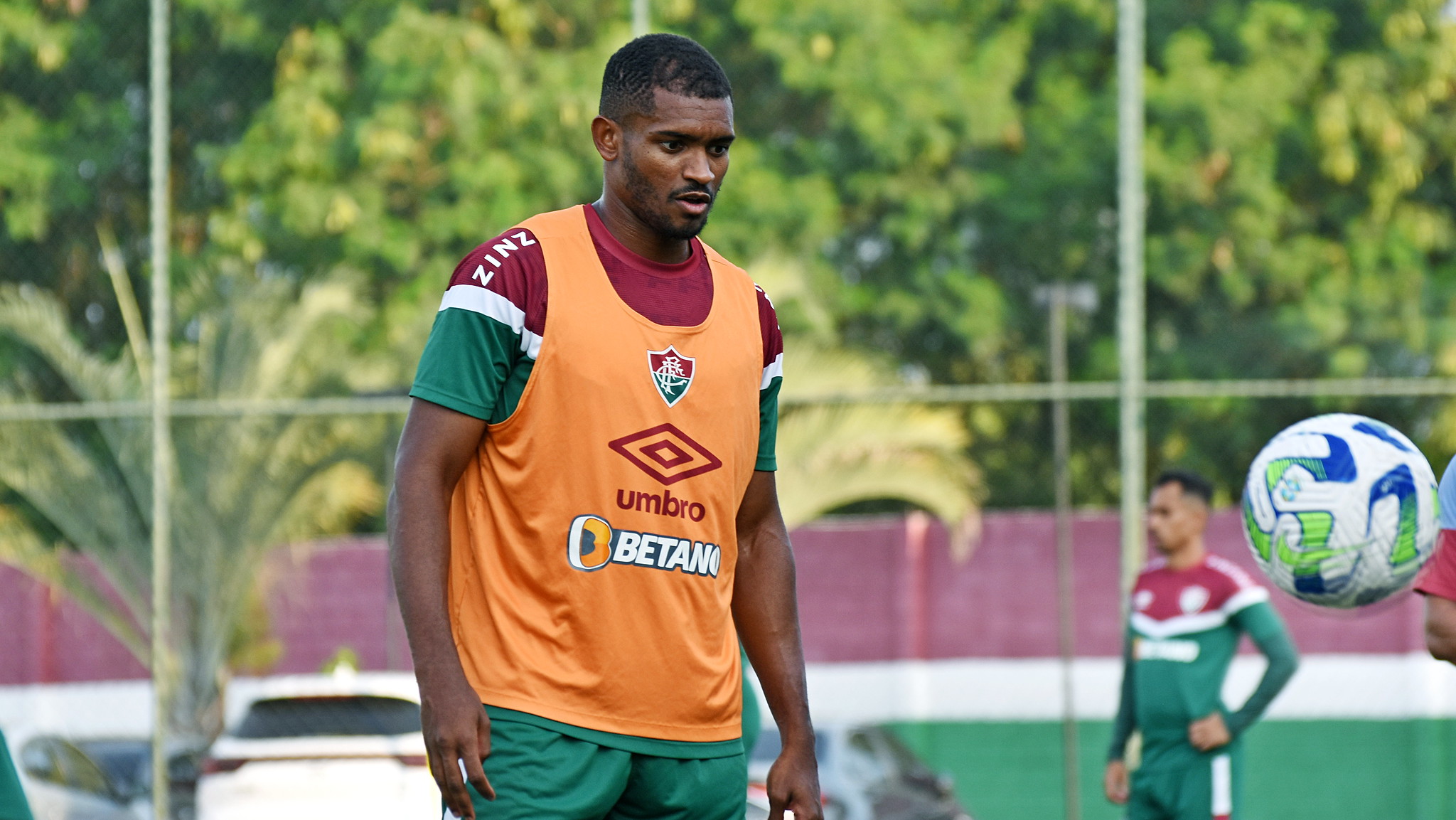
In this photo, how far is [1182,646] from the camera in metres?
6.32

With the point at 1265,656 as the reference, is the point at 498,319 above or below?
above

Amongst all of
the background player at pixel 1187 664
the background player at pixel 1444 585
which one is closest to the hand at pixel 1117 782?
the background player at pixel 1187 664

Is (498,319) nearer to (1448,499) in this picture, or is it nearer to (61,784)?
(1448,499)

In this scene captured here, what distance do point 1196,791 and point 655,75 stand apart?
163 inches

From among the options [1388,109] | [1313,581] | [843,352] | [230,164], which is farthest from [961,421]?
[1313,581]

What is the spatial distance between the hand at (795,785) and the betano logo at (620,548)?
449 mm

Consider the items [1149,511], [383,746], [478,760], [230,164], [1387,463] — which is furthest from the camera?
[230,164]

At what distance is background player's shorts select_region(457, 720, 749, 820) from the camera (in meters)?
2.71

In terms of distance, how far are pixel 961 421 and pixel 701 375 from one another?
896cm

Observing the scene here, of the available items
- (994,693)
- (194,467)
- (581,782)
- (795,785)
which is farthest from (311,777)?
(994,693)

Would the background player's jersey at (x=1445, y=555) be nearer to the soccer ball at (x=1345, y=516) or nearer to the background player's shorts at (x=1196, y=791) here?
the soccer ball at (x=1345, y=516)

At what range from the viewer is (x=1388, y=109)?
515 inches

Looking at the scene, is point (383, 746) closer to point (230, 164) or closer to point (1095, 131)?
point (230, 164)

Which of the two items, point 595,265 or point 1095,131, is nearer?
point 595,265
